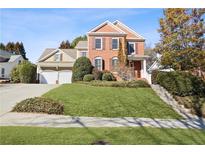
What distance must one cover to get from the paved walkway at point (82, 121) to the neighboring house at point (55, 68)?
63.8ft

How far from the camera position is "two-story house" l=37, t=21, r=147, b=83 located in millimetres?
28609

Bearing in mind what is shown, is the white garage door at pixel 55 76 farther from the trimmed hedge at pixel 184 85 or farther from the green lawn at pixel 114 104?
the trimmed hedge at pixel 184 85

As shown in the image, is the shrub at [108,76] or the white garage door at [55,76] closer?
the shrub at [108,76]

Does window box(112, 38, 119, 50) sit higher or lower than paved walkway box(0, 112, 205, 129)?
higher

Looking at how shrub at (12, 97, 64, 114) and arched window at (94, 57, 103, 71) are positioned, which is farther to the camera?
arched window at (94, 57, 103, 71)

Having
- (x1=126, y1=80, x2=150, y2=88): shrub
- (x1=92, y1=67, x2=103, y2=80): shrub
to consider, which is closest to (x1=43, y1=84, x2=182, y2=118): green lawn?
(x1=126, y1=80, x2=150, y2=88): shrub

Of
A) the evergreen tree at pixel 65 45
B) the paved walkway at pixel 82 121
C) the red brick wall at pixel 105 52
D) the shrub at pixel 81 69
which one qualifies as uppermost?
the evergreen tree at pixel 65 45

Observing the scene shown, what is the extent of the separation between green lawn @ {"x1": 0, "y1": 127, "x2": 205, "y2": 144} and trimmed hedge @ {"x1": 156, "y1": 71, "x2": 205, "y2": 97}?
8393 millimetres

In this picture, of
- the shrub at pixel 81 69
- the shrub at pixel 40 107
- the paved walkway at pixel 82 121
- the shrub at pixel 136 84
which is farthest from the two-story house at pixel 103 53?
the paved walkway at pixel 82 121

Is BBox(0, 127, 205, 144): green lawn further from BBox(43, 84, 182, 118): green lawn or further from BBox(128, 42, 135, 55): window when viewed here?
BBox(128, 42, 135, 55): window

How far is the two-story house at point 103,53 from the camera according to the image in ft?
93.9

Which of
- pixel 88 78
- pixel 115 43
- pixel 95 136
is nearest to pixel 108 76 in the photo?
pixel 88 78
